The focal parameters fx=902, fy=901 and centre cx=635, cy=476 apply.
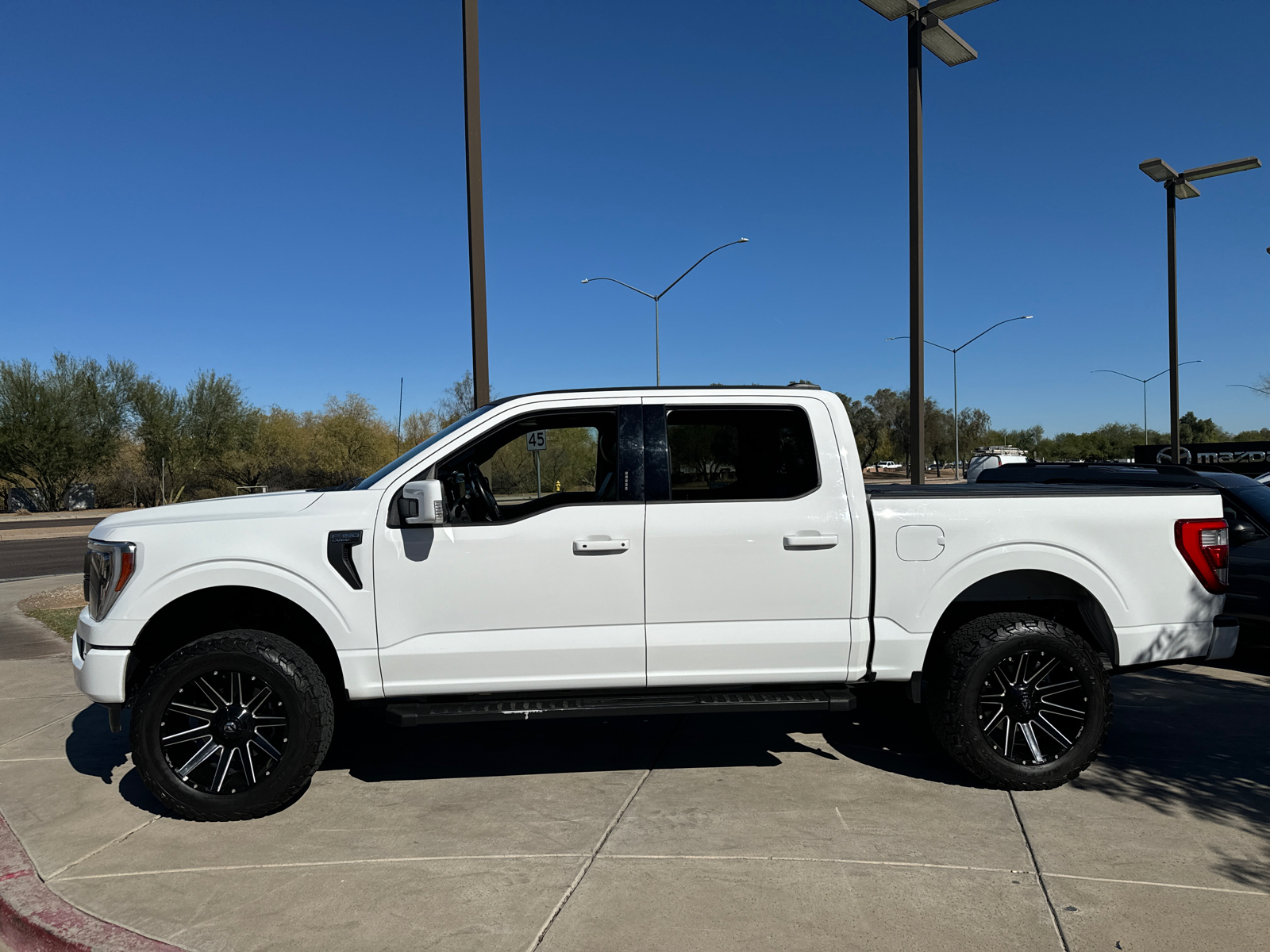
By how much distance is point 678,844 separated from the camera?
13.1 ft

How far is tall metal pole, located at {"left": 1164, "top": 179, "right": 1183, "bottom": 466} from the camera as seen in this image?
18.1m

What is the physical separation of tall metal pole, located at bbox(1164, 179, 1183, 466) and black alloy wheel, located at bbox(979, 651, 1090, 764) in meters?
16.7

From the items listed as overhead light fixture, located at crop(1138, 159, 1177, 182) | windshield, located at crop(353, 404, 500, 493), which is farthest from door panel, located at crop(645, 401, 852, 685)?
overhead light fixture, located at crop(1138, 159, 1177, 182)

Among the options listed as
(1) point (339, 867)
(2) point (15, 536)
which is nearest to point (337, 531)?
(1) point (339, 867)

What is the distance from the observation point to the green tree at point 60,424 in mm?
43156

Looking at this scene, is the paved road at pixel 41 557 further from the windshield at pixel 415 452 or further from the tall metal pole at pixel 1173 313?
the tall metal pole at pixel 1173 313

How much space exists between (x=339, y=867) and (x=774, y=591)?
2.34m

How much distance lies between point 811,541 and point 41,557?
21.2 meters

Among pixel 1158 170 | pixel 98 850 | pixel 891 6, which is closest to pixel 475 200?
pixel 891 6

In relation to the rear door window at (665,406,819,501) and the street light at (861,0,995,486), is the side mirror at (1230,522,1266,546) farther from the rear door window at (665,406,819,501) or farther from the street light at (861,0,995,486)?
the rear door window at (665,406,819,501)

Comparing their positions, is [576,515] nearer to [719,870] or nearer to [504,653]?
[504,653]

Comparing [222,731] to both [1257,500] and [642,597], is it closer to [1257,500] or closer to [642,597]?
[642,597]

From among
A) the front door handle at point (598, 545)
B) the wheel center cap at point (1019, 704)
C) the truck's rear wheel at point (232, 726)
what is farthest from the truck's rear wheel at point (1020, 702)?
the truck's rear wheel at point (232, 726)

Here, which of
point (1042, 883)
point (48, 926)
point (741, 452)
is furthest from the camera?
point (741, 452)
